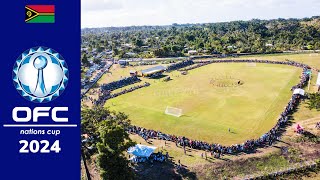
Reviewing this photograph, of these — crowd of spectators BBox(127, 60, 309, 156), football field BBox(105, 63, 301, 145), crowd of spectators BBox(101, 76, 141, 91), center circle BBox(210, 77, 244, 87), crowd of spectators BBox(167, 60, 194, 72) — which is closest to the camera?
crowd of spectators BBox(127, 60, 309, 156)

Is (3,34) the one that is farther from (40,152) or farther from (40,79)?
(40,152)

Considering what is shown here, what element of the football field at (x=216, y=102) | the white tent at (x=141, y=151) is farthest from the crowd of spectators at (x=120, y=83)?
the white tent at (x=141, y=151)

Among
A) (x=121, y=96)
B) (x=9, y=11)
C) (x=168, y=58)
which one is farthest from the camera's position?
(x=168, y=58)

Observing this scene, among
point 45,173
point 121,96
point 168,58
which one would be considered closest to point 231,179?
point 45,173

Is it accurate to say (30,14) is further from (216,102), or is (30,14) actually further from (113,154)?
(216,102)

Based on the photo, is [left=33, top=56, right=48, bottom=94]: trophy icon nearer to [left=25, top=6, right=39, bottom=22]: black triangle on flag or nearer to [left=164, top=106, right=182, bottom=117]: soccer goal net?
[left=25, top=6, right=39, bottom=22]: black triangle on flag

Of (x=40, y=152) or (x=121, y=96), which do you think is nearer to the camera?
(x=40, y=152)

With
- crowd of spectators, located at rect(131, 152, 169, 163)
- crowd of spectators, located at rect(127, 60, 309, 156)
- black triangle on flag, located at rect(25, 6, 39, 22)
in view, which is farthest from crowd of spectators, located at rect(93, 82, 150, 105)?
black triangle on flag, located at rect(25, 6, 39, 22)
